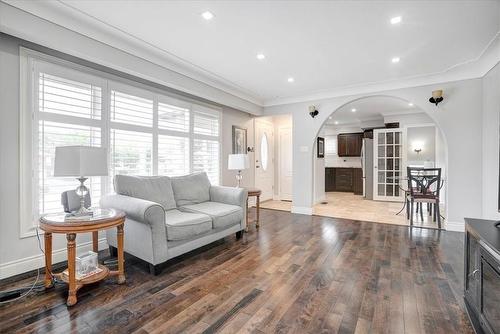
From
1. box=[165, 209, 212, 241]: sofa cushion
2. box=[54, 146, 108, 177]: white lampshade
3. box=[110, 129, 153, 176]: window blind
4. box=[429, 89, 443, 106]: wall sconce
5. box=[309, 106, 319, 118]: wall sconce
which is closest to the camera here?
box=[54, 146, 108, 177]: white lampshade

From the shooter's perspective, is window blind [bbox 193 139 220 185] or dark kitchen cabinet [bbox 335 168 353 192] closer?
window blind [bbox 193 139 220 185]

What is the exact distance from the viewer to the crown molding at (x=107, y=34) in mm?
2201

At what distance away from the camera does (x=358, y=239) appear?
3502 mm

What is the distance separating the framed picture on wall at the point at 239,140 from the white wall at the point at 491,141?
13.4 feet

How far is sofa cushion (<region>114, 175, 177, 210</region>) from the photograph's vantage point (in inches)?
111

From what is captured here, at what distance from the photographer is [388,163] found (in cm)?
694

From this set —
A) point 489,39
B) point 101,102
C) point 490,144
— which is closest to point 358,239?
point 490,144

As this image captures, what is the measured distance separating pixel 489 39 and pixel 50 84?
4.95 m

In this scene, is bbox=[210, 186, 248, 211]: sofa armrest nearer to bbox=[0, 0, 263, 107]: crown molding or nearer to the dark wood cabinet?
bbox=[0, 0, 263, 107]: crown molding

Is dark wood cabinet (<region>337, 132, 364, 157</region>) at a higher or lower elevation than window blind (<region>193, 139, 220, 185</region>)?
higher

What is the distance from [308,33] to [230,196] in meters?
2.33

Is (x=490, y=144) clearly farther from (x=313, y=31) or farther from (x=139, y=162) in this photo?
(x=139, y=162)

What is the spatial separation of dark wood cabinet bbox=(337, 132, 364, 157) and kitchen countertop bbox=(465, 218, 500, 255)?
7110 mm

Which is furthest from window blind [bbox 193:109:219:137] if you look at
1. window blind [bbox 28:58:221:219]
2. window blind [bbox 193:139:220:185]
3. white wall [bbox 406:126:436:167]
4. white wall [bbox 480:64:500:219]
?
A: white wall [bbox 406:126:436:167]
